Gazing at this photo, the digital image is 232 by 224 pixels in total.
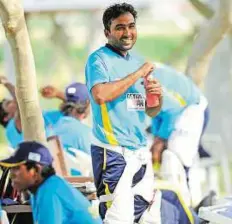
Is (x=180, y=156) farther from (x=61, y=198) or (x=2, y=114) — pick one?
(x=61, y=198)

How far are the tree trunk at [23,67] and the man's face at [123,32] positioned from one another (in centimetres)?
76

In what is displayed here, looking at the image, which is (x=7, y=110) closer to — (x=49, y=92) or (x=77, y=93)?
(x=49, y=92)

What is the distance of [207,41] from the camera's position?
1121 cm

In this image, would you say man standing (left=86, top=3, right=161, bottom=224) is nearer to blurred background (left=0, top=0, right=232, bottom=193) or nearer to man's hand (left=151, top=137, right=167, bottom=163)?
man's hand (left=151, top=137, right=167, bottom=163)

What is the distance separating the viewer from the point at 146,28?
33750 mm

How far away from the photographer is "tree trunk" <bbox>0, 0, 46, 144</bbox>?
743 centimetres

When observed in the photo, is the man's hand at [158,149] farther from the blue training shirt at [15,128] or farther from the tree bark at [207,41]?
the tree bark at [207,41]

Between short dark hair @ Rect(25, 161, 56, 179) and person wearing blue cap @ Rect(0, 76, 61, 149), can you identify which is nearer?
short dark hair @ Rect(25, 161, 56, 179)

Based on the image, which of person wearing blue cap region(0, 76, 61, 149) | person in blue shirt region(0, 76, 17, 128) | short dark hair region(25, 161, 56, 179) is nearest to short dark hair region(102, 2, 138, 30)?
short dark hair region(25, 161, 56, 179)

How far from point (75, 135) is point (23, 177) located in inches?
118

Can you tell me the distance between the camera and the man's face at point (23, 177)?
6.16 meters

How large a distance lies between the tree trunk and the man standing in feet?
2.29

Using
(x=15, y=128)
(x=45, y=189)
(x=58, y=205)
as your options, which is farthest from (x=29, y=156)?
(x=15, y=128)

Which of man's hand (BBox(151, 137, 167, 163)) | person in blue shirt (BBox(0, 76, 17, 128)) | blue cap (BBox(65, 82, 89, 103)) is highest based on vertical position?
blue cap (BBox(65, 82, 89, 103))
